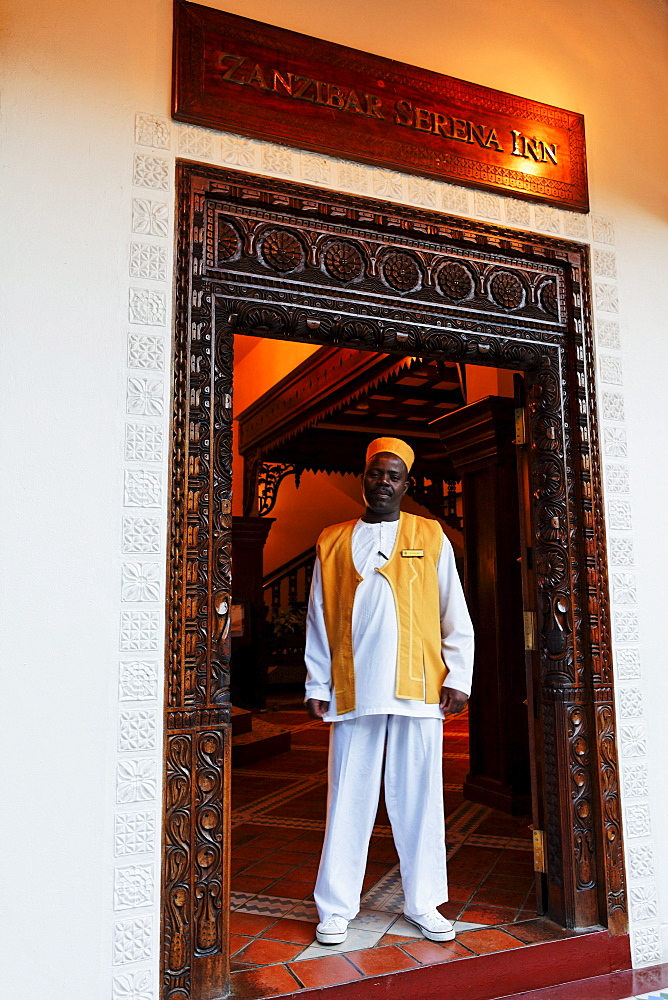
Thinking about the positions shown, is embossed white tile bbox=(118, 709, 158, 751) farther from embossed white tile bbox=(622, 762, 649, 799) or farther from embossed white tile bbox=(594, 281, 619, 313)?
embossed white tile bbox=(594, 281, 619, 313)

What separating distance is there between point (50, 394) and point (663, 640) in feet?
8.00

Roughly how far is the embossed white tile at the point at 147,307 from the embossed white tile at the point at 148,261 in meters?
0.05

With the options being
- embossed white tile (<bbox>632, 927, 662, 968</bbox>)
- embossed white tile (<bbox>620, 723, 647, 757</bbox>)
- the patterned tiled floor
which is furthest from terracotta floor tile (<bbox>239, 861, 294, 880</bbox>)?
embossed white tile (<bbox>620, 723, 647, 757</bbox>)

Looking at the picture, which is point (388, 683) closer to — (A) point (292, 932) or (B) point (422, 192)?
(A) point (292, 932)

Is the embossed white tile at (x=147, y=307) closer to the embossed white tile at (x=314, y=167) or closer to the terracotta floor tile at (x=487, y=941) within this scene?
the embossed white tile at (x=314, y=167)

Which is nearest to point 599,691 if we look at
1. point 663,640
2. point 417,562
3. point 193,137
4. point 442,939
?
point 663,640

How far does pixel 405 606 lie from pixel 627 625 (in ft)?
2.85

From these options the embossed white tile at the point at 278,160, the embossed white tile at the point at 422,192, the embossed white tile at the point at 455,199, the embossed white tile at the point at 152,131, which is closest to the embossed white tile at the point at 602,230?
the embossed white tile at the point at 455,199

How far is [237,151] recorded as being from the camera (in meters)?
2.69

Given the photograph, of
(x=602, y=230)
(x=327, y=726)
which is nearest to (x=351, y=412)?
(x=327, y=726)

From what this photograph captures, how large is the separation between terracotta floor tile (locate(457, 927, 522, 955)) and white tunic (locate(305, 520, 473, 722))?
76 centimetres

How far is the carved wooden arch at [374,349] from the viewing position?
2.41m

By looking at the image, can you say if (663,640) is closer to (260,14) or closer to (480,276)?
(480,276)

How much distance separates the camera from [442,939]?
108 inches
